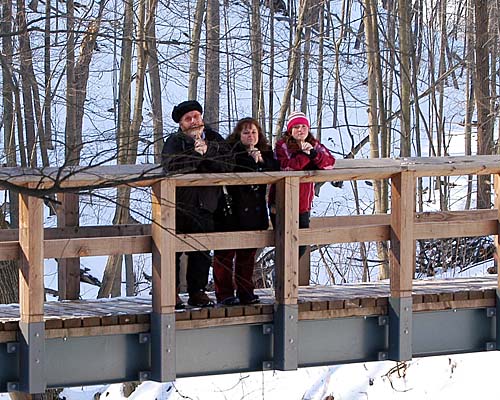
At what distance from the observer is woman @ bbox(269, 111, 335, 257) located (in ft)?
25.8

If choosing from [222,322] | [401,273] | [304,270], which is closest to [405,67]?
[304,270]

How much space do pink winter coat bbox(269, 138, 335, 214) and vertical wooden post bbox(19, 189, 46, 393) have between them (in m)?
1.86

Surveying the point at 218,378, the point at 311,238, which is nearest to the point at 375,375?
the point at 218,378

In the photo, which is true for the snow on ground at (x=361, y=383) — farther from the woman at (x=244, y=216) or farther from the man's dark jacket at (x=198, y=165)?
the man's dark jacket at (x=198, y=165)

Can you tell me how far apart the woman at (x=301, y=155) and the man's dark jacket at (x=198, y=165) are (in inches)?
19.7

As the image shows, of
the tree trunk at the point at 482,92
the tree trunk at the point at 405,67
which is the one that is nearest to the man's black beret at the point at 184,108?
the tree trunk at the point at 405,67

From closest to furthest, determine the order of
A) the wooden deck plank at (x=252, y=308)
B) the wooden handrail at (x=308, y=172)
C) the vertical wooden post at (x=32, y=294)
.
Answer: the wooden handrail at (x=308, y=172), the vertical wooden post at (x=32, y=294), the wooden deck plank at (x=252, y=308)

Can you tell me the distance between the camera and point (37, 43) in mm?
19422

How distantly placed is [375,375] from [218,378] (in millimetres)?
2018

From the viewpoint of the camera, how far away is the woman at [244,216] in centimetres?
785

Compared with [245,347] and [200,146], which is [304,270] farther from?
[200,146]

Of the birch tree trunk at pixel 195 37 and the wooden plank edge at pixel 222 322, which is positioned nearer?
the wooden plank edge at pixel 222 322

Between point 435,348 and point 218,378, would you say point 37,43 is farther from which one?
point 435,348

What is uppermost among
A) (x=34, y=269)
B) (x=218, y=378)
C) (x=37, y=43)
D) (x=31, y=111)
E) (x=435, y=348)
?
(x=37, y=43)
